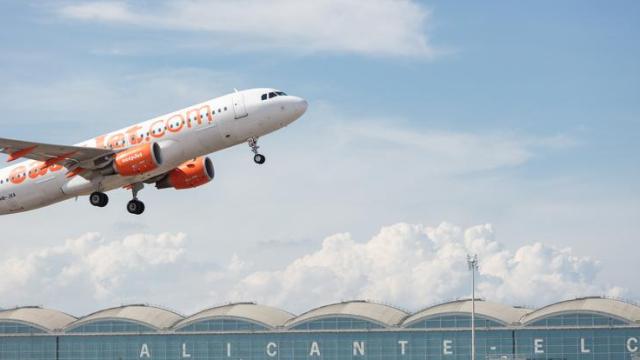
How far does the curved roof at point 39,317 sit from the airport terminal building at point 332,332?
0.53 feet

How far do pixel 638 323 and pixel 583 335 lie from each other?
7.76 metres

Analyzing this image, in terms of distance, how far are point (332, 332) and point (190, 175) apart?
89702 mm

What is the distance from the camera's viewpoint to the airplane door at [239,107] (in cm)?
8475

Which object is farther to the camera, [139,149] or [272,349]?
[272,349]

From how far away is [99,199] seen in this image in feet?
295

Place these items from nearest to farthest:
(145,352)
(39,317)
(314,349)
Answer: (314,349) → (145,352) → (39,317)

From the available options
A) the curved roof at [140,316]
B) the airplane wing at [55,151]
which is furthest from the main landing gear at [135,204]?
the curved roof at [140,316]

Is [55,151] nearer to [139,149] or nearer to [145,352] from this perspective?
[139,149]

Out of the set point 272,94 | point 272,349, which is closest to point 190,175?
point 272,94

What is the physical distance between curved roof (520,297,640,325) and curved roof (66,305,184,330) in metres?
56.0

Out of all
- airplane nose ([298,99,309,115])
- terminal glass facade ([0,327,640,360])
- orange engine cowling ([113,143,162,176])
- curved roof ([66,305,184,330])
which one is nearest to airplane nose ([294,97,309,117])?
airplane nose ([298,99,309,115])

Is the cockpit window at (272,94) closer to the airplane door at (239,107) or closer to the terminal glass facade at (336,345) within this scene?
the airplane door at (239,107)

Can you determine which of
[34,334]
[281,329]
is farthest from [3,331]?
[281,329]

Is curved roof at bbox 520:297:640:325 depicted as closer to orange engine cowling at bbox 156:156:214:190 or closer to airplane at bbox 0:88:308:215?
orange engine cowling at bbox 156:156:214:190
